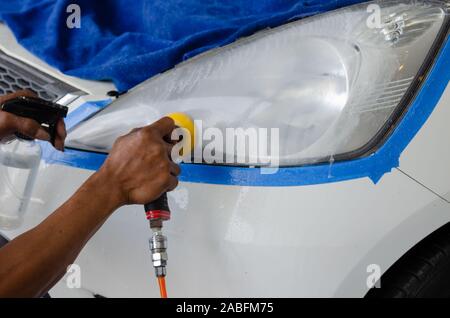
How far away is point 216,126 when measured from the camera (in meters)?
1.13

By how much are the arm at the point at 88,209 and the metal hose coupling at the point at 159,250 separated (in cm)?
7

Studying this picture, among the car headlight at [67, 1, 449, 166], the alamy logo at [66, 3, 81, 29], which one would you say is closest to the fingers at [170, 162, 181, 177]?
the car headlight at [67, 1, 449, 166]

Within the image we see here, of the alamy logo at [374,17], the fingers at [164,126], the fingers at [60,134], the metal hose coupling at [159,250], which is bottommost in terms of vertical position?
the metal hose coupling at [159,250]

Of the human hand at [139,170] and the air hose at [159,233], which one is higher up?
the human hand at [139,170]

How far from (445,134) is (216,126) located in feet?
1.24

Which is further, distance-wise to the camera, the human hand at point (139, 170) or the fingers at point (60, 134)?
the fingers at point (60, 134)

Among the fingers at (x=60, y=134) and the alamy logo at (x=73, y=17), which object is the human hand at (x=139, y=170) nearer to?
the fingers at (x=60, y=134)

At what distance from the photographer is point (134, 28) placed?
5.28 ft

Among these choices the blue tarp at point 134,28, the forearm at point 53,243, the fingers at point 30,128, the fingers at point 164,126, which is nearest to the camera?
the forearm at point 53,243

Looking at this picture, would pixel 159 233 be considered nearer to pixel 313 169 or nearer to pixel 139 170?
pixel 139 170

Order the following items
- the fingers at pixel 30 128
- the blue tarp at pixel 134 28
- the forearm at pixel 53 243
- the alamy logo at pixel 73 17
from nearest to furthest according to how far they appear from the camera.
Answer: the forearm at pixel 53 243 < the fingers at pixel 30 128 < the blue tarp at pixel 134 28 < the alamy logo at pixel 73 17

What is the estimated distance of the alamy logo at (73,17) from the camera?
1.56 meters

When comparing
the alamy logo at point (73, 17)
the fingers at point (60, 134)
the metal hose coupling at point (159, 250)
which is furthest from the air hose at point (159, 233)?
the alamy logo at point (73, 17)
